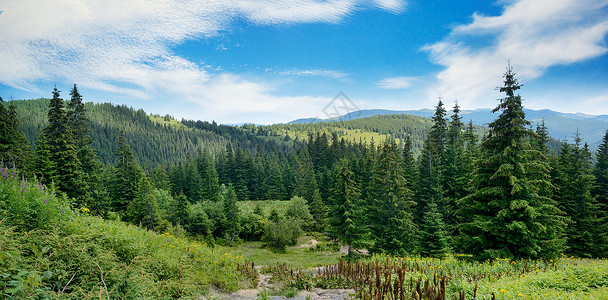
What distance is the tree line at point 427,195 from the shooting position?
14.6 metres

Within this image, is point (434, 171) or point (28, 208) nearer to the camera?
point (28, 208)

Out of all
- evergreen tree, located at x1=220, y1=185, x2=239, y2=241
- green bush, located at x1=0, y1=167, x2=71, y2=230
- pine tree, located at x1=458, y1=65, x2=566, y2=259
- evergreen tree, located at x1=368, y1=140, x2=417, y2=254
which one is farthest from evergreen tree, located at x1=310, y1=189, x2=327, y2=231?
green bush, located at x1=0, y1=167, x2=71, y2=230

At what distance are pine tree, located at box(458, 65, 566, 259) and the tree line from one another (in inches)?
2.5

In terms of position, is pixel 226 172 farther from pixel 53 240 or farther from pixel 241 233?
pixel 53 240

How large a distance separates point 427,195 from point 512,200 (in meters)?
16.4

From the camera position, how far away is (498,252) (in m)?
14.0

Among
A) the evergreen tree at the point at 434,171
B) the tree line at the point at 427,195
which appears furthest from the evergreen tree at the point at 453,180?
the evergreen tree at the point at 434,171

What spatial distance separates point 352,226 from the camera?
23219mm

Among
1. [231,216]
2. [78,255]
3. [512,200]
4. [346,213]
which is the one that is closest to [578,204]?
[512,200]

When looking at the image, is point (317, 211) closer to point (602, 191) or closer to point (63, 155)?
point (63, 155)

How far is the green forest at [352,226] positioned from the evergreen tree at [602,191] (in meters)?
0.25

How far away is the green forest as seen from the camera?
546cm

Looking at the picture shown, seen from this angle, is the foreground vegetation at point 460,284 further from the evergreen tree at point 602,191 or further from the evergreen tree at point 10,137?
the evergreen tree at point 10,137

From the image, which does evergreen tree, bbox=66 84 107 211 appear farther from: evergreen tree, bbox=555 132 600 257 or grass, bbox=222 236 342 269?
evergreen tree, bbox=555 132 600 257
